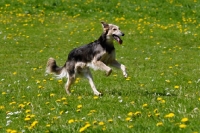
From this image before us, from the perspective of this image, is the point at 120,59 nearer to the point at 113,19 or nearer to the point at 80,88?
the point at 80,88

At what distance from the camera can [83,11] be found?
27.9 m

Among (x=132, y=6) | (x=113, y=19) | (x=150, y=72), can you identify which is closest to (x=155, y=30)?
(x=113, y=19)

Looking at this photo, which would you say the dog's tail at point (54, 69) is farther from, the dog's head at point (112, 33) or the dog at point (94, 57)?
the dog's head at point (112, 33)

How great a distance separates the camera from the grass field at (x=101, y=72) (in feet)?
24.3

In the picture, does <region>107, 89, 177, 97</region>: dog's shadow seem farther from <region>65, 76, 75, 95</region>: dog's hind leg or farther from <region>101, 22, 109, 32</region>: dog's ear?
<region>101, 22, 109, 32</region>: dog's ear

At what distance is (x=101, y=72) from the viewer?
14.9m

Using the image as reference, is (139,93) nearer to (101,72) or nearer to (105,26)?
Answer: (105,26)

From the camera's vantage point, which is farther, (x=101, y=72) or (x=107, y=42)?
(x=101, y=72)

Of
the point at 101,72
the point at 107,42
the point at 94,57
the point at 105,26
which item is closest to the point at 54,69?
the point at 94,57

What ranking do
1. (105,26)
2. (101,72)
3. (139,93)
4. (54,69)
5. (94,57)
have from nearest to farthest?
(139,93) < (94,57) < (105,26) < (54,69) < (101,72)

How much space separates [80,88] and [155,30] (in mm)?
12058

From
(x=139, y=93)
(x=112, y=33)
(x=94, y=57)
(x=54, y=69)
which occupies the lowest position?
(x=139, y=93)

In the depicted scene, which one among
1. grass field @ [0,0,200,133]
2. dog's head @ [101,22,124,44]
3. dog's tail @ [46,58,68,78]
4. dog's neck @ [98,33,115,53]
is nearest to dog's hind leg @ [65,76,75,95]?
grass field @ [0,0,200,133]

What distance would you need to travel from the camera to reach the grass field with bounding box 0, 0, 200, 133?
7422 millimetres
